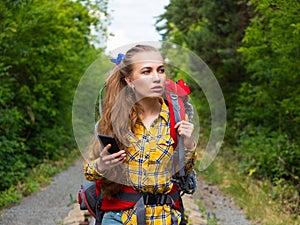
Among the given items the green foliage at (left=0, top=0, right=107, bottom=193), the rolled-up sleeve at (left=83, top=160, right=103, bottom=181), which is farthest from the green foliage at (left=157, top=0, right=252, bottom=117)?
the rolled-up sleeve at (left=83, top=160, right=103, bottom=181)

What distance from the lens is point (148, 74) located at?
290cm

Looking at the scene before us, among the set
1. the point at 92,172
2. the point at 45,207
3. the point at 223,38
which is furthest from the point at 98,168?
the point at 223,38

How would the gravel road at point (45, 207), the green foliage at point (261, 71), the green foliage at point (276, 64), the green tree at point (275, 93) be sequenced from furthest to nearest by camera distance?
the green foliage at point (261, 71)
the green tree at point (275, 93)
the green foliage at point (276, 64)
the gravel road at point (45, 207)

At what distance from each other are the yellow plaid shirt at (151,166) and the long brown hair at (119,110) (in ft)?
0.20

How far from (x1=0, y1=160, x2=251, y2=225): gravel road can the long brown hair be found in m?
4.41

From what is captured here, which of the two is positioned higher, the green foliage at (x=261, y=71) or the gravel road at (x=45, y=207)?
the green foliage at (x=261, y=71)

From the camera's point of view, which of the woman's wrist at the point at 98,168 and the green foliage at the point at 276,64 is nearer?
the woman's wrist at the point at 98,168

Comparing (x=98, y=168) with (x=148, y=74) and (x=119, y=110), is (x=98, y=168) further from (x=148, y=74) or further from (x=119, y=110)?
(x=148, y=74)

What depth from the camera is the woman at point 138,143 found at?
289 centimetres

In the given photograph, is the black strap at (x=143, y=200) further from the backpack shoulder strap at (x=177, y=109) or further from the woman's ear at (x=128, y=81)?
the woman's ear at (x=128, y=81)

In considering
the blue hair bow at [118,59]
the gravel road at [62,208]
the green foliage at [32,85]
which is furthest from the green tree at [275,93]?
the blue hair bow at [118,59]

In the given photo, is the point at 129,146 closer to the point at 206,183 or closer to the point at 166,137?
the point at 166,137

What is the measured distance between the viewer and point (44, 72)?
15.3 meters

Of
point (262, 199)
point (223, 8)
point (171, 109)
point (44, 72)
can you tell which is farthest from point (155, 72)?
point (223, 8)
